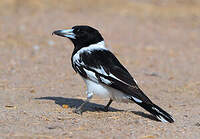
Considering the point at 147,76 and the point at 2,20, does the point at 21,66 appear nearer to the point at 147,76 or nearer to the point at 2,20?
the point at 147,76

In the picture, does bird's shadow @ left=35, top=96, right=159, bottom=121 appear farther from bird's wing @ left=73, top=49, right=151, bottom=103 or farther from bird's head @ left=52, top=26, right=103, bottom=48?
bird's head @ left=52, top=26, right=103, bottom=48

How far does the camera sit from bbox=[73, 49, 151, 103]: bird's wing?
5.62 m

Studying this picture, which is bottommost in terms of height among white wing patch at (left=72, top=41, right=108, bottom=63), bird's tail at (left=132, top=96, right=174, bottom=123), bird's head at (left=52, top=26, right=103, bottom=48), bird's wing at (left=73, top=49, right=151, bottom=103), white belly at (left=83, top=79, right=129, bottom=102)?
bird's tail at (left=132, top=96, right=174, bottom=123)

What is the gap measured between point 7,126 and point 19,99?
182cm

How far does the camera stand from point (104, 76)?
5.69 meters

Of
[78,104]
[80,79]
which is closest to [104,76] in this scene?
[78,104]

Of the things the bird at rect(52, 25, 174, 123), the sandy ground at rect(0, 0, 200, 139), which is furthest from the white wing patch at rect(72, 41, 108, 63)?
the sandy ground at rect(0, 0, 200, 139)

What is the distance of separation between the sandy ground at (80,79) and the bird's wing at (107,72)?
37 cm

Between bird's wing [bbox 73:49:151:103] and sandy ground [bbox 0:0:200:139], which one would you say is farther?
bird's wing [bbox 73:49:151:103]

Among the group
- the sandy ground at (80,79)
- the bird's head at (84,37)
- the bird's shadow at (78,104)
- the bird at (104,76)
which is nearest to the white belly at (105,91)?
the bird at (104,76)

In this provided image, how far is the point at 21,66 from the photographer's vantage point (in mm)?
9336

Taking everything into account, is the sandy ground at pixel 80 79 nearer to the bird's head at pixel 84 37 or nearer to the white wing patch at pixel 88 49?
the white wing patch at pixel 88 49

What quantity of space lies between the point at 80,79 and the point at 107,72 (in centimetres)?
301

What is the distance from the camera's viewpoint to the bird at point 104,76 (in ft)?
18.4
